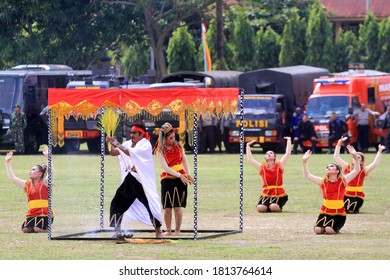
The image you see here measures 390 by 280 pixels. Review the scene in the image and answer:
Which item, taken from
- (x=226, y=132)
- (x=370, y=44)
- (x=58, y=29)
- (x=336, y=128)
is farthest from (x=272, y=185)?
(x=370, y=44)

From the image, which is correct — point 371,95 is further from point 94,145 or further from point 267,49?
point 267,49

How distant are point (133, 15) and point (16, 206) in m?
35.4

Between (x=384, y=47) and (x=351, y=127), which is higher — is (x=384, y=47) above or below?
above

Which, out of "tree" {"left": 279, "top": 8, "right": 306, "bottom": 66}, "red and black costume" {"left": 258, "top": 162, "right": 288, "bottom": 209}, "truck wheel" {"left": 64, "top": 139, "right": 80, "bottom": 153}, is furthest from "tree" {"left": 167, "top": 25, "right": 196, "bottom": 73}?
"red and black costume" {"left": 258, "top": 162, "right": 288, "bottom": 209}

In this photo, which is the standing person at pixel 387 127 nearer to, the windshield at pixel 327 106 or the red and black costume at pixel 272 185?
the windshield at pixel 327 106

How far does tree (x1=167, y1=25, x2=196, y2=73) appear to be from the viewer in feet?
206

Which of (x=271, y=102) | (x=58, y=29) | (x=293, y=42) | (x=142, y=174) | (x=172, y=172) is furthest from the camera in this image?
(x=293, y=42)

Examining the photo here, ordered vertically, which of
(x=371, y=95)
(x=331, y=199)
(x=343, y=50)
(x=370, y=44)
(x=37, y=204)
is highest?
(x=370, y=44)

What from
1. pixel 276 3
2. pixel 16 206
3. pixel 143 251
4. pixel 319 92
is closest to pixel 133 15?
pixel 276 3

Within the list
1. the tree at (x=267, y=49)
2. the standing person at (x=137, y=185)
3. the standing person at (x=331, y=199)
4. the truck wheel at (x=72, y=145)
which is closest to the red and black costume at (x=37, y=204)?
the standing person at (x=137, y=185)

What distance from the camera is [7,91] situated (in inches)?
1795

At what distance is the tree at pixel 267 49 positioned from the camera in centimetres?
6612

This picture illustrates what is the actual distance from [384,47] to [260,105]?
74.0ft
